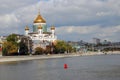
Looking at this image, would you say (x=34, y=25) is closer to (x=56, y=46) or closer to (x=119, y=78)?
(x=56, y=46)

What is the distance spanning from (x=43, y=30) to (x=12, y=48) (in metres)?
57.8

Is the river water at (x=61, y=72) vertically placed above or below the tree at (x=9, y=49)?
below

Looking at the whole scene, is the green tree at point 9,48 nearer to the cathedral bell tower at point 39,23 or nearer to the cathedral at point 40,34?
the cathedral at point 40,34

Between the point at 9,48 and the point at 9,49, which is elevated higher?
the point at 9,48

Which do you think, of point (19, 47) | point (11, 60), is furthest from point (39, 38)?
point (11, 60)

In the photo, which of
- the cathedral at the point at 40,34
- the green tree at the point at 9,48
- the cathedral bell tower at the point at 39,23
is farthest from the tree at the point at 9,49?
the cathedral bell tower at the point at 39,23

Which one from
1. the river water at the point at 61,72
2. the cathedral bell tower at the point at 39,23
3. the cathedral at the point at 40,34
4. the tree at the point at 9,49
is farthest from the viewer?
the cathedral bell tower at the point at 39,23

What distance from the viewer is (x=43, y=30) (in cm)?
17638

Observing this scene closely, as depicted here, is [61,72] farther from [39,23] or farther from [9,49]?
[39,23]

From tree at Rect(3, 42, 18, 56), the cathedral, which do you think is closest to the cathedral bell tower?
the cathedral

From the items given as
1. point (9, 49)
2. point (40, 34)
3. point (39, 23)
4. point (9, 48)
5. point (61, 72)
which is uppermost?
point (39, 23)

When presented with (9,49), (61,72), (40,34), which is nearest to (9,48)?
(9,49)

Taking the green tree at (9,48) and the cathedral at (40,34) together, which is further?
the cathedral at (40,34)

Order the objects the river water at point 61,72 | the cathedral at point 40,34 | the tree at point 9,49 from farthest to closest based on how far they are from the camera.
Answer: the cathedral at point 40,34 → the tree at point 9,49 → the river water at point 61,72
